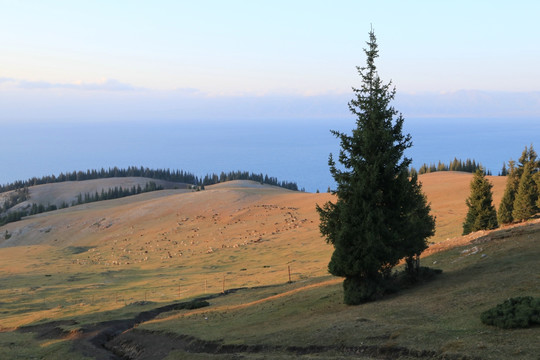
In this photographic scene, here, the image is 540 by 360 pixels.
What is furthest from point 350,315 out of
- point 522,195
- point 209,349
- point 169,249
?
point 169,249

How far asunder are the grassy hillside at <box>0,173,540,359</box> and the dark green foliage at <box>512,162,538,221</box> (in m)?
8.15

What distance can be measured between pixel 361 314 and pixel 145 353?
14.8m

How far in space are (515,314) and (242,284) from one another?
138 ft

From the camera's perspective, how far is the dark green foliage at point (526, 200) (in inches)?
2255

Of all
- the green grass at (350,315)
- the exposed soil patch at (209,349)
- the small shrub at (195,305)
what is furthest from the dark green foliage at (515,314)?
the small shrub at (195,305)

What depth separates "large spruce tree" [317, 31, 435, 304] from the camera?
102 ft

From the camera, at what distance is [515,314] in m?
20.0

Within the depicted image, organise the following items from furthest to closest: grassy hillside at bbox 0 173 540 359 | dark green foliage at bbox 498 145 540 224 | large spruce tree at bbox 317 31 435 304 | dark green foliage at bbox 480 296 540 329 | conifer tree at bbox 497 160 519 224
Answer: conifer tree at bbox 497 160 519 224 → dark green foliage at bbox 498 145 540 224 → large spruce tree at bbox 317 31 435 304 → grassy hillside at bbox 0 173 540 359 → dark green foliage at bbox 480 296 540 329

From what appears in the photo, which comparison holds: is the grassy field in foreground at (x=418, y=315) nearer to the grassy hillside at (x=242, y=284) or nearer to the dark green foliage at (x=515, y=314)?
the grassy hillside at (x=242, y=284)

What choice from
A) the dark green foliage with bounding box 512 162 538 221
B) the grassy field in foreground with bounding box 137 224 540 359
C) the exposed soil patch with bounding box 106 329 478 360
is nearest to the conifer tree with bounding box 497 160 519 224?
the dark green foliage with bounding box 512 162 538 221

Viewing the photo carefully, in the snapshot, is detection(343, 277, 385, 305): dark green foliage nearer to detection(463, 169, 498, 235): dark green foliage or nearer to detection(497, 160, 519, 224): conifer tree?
detection(463, 169, 498, 235): dark green foliage

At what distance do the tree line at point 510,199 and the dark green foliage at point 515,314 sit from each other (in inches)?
1396

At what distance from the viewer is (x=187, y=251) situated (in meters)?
93.9

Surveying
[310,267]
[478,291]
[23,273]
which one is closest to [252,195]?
[23,273]
